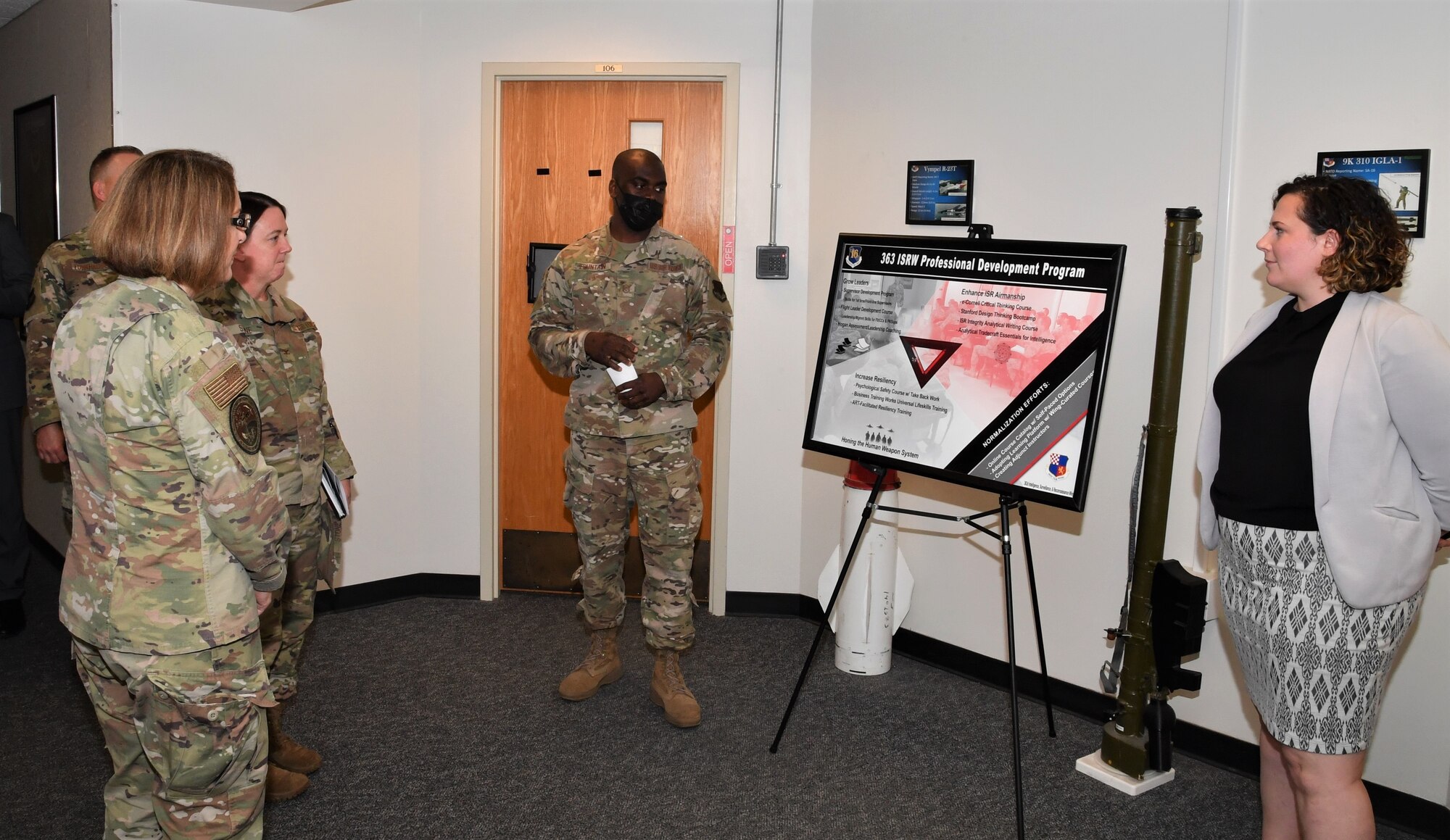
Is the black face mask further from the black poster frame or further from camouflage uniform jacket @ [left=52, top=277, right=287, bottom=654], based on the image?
camouflage uniform jacket @ [left=52, top=277, right=287, bottom=654]

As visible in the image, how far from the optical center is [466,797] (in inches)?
107

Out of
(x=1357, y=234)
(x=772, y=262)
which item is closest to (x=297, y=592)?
(x=772, y=262)

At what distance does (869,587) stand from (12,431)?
10.3 feet

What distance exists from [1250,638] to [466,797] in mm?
1926

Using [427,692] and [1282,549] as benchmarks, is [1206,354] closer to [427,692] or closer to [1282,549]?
[1282,549]

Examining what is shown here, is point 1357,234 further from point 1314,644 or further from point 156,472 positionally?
point 156,472

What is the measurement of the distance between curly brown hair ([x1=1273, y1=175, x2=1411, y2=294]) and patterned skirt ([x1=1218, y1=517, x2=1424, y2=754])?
0.51 m

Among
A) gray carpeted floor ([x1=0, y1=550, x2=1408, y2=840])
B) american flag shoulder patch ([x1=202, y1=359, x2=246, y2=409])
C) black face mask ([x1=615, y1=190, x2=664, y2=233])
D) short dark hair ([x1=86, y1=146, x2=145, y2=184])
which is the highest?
short dark hair ([x1=86, y1=146, x2=145, y2=184])

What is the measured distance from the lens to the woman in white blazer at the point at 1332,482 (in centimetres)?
198

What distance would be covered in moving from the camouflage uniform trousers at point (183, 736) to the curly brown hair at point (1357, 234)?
7.10 feet

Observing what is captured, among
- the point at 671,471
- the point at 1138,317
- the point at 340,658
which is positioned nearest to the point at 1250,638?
the point at 1138,317

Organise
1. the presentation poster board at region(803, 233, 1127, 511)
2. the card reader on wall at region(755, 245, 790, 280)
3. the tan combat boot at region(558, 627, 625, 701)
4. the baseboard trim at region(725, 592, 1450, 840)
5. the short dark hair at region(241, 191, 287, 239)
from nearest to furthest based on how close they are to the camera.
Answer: the short dark hair at region(241, 191, 287, 239) → the presentation poster board at region(803, 233, 1127, 511) → the baseboard trim at region(725, 592, 1450, 840) → the tan combat boot at region(558, 627, 625, 701) → the card reader on wall at region(755, 245, 790, 280)

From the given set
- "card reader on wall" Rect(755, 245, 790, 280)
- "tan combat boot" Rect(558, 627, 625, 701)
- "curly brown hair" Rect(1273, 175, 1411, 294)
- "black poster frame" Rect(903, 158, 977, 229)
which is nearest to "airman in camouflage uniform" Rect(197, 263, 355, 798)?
"tan combat boot" Rect(558, 627, 625, 701)

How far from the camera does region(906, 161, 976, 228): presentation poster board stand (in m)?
3.52
